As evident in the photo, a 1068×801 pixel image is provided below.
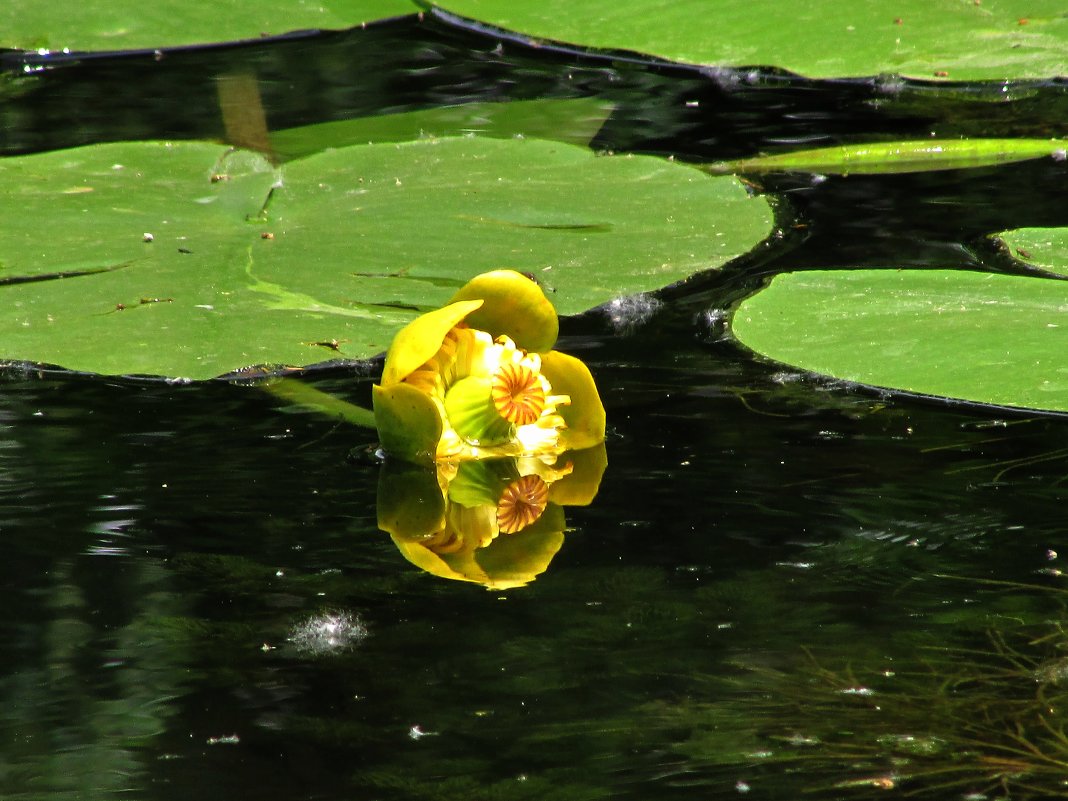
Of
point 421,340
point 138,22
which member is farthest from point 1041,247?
point 138,22

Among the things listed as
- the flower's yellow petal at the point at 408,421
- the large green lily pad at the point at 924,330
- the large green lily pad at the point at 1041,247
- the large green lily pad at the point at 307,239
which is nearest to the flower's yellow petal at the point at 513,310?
the flower's yellow petal at the point at 408,421

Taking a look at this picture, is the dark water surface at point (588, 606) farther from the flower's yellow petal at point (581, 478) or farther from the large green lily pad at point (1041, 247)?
the large green lily pad at point (1041, 247)

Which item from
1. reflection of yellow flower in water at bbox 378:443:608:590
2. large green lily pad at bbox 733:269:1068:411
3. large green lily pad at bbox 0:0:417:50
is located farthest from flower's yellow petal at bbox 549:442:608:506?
large green lily pad at bbox 0:0:417:50

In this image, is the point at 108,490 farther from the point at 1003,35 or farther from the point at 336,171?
the point at 1003,35

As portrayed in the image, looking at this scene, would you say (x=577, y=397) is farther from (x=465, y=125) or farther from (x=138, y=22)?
(x=138, y=22)

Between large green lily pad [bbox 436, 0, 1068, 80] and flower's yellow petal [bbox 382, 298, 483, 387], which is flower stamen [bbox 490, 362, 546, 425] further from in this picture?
large green lily pad [bbox 436, 0, 1068, 80]
